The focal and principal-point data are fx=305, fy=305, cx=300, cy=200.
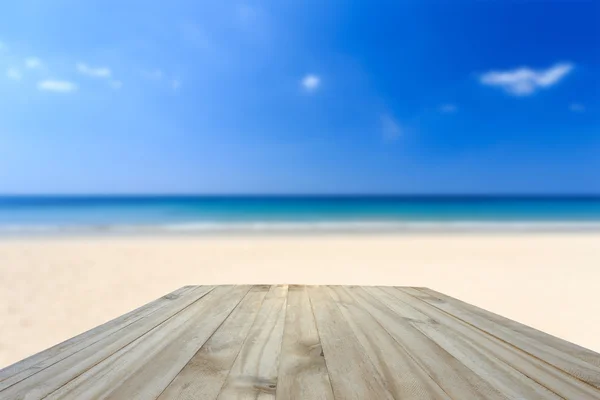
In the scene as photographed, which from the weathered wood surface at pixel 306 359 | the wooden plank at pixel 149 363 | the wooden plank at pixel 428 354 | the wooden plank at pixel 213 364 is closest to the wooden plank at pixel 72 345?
the weathered wood surface at pixel 306 359

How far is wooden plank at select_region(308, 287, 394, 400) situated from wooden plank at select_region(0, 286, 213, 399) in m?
0.77

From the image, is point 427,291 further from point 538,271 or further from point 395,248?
point 395,248

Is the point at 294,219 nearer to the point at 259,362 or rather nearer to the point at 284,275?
the point at 284,275

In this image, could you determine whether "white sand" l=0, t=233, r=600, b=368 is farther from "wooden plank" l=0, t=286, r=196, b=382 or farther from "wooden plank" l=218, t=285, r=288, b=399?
"wooden plank" l=218, t=285, r=288, b=399

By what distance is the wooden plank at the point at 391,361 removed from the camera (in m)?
0.88

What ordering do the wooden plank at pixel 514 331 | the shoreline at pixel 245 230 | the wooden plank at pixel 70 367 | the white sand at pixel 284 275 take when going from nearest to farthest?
the wooden plank at pixel 70 367 < the wooden plank at pixel 514 331 < the white sand at pixel 284 275 < the shoreline at pixel 245 230

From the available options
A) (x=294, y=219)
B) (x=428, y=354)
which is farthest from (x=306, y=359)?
(x=294, y=219)

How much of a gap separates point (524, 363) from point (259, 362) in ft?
3.01

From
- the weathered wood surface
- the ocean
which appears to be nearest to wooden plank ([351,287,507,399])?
the weathered wood surface

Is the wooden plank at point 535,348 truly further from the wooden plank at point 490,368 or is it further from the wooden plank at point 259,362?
the wooden plank at point 259,362

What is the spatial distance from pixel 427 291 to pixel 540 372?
3.62ft

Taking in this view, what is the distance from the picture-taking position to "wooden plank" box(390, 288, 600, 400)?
2.95ft

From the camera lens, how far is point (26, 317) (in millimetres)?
3656

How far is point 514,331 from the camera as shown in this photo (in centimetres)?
136
